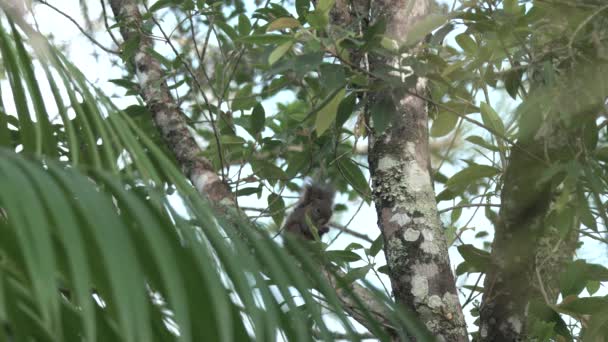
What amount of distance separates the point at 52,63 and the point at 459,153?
211 cm

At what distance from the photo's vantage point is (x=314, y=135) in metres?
2.95

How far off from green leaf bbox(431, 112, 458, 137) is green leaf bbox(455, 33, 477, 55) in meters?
0.19

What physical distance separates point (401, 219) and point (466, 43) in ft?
2.10

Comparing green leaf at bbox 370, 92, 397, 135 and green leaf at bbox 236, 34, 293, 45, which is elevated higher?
green leaf at bbox 236, 34, 293, 45

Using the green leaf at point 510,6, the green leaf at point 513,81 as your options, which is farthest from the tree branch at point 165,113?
the green leaf at point 510,6

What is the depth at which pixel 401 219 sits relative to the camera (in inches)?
81.2

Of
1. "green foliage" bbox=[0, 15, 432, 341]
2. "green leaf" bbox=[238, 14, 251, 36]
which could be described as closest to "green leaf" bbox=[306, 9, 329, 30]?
"green leaf" bbox=[238, 14, 251, 36]

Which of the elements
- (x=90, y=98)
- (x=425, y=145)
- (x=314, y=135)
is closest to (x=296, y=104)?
(x=314, y=135)

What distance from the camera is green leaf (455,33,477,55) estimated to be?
243 centimetres

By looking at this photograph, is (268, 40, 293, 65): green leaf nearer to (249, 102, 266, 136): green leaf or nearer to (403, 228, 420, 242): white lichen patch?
(403, 228, 420, 242): white lichen patch

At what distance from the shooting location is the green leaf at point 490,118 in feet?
7.48

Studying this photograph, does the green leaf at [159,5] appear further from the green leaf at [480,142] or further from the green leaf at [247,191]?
the green leaf at [480,142]

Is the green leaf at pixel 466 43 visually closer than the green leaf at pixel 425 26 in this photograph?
No

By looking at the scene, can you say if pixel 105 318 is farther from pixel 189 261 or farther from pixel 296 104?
pixel 296 104
